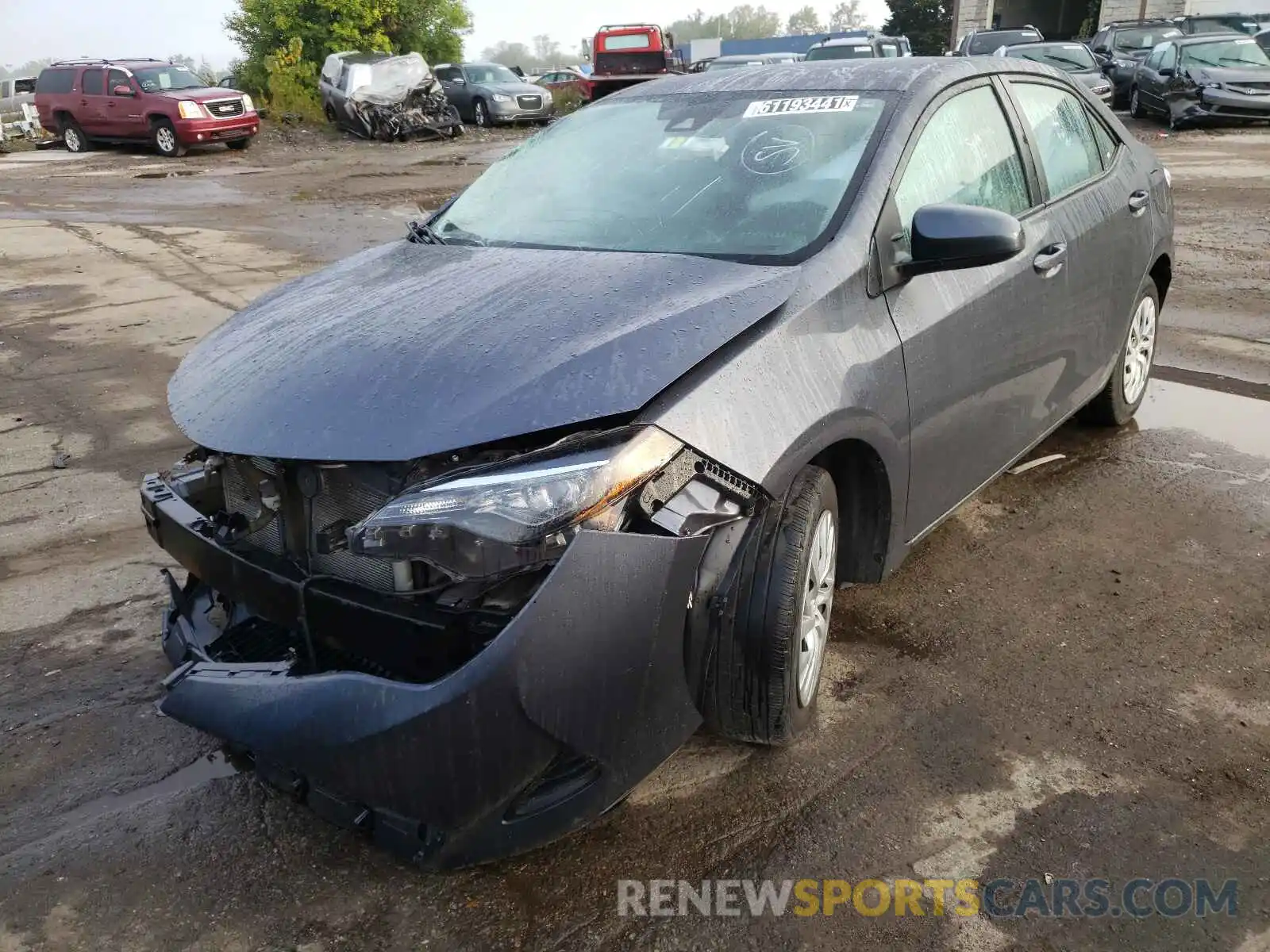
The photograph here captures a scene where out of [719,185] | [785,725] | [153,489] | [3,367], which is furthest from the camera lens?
[3,367]

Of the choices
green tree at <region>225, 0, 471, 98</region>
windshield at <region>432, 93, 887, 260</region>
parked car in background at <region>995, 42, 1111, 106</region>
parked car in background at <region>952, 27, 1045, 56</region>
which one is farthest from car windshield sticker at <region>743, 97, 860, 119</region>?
green tree at <region>225, 0, 471, 98</region>

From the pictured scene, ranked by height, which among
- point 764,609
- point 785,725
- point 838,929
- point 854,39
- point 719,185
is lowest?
point 838,929

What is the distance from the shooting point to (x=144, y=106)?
20.8m

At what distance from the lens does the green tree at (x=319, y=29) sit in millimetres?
27969

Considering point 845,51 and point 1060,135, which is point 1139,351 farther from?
point 845,51

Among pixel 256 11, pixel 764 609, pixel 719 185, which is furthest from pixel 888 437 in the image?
pixel 256 11

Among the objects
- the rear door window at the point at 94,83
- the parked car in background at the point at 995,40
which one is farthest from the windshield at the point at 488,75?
the parked car in background at the point at 995,40

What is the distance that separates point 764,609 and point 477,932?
0.92 m

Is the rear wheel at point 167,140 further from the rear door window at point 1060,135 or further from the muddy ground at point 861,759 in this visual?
the rear door window at point 1060,135

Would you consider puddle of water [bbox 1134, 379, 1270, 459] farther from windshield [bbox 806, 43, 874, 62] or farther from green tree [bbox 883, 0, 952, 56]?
green tree [bbox 883, 0, 952, 56]

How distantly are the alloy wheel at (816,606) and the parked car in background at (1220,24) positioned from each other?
28749 mm

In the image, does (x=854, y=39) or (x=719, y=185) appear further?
(x=854, y=39)

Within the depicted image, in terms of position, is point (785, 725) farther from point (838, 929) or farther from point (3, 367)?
point (3, 367)

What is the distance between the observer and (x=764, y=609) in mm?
2420
